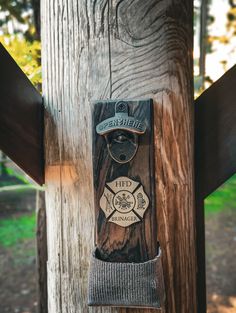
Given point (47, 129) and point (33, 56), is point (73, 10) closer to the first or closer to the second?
→ point (47, 129)

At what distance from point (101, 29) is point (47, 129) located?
14.0 inches

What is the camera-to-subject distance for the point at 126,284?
1018 millimetres

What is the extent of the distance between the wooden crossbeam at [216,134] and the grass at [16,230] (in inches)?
205

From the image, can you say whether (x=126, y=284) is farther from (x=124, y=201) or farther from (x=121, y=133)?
(x=121, y=133)

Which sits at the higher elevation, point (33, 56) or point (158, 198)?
point (33, 56)

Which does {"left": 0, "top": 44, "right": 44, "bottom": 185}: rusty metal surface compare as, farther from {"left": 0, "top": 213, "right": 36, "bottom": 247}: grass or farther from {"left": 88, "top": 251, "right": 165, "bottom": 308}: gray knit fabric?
{"left": 0, "top": 213, "right": 36, "bottom": 247}: grass

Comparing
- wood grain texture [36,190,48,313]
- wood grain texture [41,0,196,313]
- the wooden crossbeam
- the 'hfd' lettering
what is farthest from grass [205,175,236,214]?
the 'hfd' lettering

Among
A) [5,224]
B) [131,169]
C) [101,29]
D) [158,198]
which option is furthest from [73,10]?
[5,224]

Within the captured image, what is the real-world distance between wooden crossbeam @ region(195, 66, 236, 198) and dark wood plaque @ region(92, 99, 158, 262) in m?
0.24

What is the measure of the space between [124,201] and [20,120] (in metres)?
0.39

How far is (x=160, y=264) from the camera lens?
1033 mm

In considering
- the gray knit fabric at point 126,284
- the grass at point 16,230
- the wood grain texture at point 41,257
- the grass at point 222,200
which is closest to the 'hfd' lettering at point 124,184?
the gray knit fabric at point 126,284

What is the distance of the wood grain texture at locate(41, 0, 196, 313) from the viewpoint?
3.42 feet

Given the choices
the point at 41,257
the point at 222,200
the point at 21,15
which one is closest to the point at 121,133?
the point at 41,257
